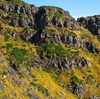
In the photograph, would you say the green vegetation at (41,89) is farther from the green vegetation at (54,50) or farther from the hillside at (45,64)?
the green vegetation at (54,50)

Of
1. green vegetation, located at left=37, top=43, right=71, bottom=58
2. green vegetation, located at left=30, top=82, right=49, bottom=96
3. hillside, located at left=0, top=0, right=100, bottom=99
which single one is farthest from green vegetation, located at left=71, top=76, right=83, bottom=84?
green vegetation, located at left=30, top=82, right=49, bottom=96

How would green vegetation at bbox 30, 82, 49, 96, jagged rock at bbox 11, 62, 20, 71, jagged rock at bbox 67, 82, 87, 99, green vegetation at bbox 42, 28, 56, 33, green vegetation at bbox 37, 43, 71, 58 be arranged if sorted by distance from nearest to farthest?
green vegetation at bbox 30, 82, 49, 96
jagged rock at bbox 11, 62, 20, 71
jagged rock at bbox 67, 82, 87, 99
green vegetation at bbox 37, 43, 71, 58
green vegetation at bbox 42, 28, 56, 33

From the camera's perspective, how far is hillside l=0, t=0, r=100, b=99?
140750 millimetres

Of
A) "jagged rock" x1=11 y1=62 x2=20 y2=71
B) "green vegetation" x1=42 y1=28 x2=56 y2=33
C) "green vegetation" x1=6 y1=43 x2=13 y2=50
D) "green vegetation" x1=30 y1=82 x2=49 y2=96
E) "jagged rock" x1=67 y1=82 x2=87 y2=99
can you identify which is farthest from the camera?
"green vegetation" x1=42 y1=28 x2=56 y2=33

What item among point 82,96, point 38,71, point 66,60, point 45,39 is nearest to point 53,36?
point 45,39

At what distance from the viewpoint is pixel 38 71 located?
525 ft

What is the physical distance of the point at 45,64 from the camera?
556 feet

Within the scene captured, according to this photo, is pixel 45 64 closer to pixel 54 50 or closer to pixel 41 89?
pixel 54 50

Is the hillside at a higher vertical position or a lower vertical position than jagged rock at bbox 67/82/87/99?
higher

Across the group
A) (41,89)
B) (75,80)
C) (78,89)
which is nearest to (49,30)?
(75,80)

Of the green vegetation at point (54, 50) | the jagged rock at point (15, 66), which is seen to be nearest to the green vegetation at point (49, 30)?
the green vegetation at point (54, 50)

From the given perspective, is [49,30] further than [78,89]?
Yes

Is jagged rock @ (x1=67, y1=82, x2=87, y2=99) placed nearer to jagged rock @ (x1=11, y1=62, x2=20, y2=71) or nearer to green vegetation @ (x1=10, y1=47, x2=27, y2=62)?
jagged rock @ (x1=11, y1=62, x2=20, y2=71)

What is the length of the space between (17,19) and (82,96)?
259 feet
